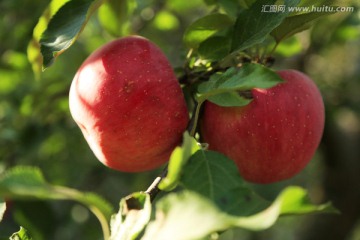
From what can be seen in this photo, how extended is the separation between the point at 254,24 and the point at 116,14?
0.39m

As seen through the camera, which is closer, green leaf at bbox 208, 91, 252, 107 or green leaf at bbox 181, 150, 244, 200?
green leaf at bbox 181, 150, 244, 200

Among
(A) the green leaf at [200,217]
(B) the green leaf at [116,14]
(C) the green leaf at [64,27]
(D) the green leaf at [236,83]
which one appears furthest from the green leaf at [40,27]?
(A) the green leaf at [200,217]

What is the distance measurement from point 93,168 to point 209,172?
4.51ft

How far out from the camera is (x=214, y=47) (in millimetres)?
850

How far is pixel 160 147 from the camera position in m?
0.82

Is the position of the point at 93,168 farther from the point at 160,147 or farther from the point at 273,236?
the point at 273,236

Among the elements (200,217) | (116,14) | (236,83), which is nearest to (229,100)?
(236,83)

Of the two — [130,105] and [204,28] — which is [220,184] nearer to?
[130,105]

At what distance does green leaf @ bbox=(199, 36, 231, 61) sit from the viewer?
0.84m

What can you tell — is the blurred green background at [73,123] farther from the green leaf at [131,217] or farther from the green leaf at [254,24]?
the green leaf at [131,217]

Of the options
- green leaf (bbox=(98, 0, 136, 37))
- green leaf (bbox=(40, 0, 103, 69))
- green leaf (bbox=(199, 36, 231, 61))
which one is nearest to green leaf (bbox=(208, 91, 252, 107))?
green leaf (bbox=(199, 36, 231, 61))

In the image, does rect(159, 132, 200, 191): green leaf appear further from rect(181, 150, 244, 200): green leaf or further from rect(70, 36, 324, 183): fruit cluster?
rect(70, 36, 324, 183): fruit cluster

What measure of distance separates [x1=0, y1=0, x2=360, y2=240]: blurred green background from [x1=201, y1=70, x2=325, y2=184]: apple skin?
0.20 meters

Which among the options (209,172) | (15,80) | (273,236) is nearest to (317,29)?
(15,80)
